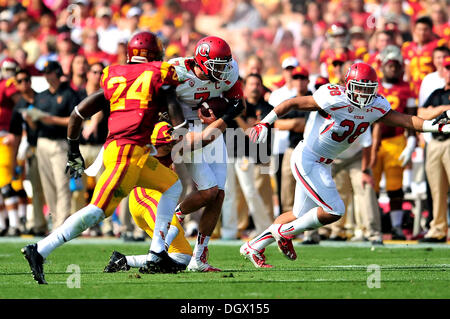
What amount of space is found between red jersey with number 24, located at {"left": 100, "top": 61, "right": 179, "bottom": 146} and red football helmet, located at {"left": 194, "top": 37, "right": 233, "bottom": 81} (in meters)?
0.70

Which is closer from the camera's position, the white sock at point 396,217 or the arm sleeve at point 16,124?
the white sock at point 396,217

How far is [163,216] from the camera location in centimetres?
748

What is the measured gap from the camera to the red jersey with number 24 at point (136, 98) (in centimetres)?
725

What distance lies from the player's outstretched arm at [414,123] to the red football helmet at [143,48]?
2.12 metres

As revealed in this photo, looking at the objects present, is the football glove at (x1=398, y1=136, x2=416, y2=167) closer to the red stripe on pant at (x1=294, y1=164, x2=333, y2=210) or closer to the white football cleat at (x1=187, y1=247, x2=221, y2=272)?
the red stripe on pant at (x1=294, y1=164, x2=333, y2=210)

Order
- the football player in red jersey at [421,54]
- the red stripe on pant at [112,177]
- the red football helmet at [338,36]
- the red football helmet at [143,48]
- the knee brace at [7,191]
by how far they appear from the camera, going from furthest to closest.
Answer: the knee brace at [7,191]
the red football helmet at [338,36]
the football player in red jersey at [421,54]
the red football helmet at [143,48]
the red stripe on pant at [112,177]

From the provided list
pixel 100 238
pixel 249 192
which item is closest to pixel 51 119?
pixel 100 238

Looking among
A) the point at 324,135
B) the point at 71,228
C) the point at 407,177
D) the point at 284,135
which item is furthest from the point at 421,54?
the point at 71,228

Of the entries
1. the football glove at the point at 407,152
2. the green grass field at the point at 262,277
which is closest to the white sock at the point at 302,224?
the green grass field at the point at 262,277

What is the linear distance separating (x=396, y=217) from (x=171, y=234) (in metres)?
5.01

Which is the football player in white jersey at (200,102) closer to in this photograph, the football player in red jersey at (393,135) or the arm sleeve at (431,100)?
the arm sleeve at (431,100)

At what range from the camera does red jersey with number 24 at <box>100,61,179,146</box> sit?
23.8 feet

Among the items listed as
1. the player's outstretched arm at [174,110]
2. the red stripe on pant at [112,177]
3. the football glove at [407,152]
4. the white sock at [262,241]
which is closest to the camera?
the red stripe on pant at [112,177]

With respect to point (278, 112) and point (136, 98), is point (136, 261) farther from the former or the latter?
point (278, 112)
